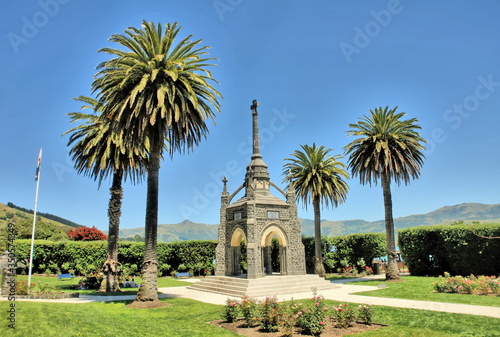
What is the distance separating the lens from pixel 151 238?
17.6m

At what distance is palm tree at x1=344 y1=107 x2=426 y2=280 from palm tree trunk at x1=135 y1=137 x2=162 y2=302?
17728 mm

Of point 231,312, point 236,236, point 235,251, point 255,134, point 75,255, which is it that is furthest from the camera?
point 75,255

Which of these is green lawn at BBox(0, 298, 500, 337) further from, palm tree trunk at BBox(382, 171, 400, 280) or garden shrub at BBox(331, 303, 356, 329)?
palm tree trunk at BBox(382, 171, 400, 280)

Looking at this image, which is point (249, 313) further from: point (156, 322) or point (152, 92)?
point (152, 92)

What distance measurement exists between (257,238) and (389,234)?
1167 cm

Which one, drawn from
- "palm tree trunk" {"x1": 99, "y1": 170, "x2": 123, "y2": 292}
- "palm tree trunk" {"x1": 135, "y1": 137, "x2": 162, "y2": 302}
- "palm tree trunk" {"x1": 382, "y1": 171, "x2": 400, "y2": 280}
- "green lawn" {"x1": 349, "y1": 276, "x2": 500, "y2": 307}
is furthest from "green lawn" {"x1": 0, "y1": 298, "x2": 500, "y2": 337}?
"palm tree trunk" {"x1": 382, "y1": 171, "x2": 400, "y2": 280}

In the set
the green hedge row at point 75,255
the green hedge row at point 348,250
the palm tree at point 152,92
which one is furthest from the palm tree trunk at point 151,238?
the green hedge row at point 348,250

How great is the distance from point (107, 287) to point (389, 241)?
22435mm

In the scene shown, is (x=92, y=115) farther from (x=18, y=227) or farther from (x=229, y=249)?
(x=18, y=227)

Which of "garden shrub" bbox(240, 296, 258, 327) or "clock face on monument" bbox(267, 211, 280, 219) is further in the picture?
"clock face on monument" bbox(267, 211, 280, 219)

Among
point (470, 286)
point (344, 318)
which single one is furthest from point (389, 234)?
point (344, 318)

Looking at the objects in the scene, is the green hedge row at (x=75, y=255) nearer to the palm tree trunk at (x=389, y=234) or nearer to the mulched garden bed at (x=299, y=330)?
the palm tree trunk at (x=389, y=234)

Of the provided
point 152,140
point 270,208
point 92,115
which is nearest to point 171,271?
point 270,208

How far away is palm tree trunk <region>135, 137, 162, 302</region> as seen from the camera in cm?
1662
